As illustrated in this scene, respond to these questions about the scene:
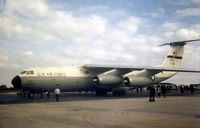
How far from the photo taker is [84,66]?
28578 millimetres

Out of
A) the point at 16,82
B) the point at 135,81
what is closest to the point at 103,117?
the point at 16,82

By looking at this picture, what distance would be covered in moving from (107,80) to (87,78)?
274 centimetres

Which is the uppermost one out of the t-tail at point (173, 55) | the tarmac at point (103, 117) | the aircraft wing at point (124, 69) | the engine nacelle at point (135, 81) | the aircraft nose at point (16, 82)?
the t-tail at point (173, 55)

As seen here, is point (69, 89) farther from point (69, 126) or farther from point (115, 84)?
point (69, 126)

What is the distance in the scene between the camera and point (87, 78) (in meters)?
27.6

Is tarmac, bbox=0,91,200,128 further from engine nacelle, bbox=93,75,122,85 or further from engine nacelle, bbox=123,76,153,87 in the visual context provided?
engine nacelle, bbox=123,76,153,87

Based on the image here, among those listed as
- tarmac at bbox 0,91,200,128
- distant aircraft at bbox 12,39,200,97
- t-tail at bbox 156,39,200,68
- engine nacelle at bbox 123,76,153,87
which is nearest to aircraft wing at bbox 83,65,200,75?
distant aircraft at bbox 12,39,200,97

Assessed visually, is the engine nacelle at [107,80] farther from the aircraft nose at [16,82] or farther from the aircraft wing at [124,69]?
the aircraft nose at [16,82]

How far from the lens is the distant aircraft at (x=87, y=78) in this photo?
23375 millimetres

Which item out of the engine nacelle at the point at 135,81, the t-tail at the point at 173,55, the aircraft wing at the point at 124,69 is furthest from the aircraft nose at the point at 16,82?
the t-tail at the point at 173,55

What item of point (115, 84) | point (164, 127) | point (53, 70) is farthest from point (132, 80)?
point (164, 127)

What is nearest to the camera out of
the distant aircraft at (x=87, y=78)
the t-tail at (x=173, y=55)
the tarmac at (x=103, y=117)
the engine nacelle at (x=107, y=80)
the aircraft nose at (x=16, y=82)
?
the tarmac at (x=103, y=117)

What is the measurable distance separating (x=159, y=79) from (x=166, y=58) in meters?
4.32

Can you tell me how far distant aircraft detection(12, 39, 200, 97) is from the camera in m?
23.4
